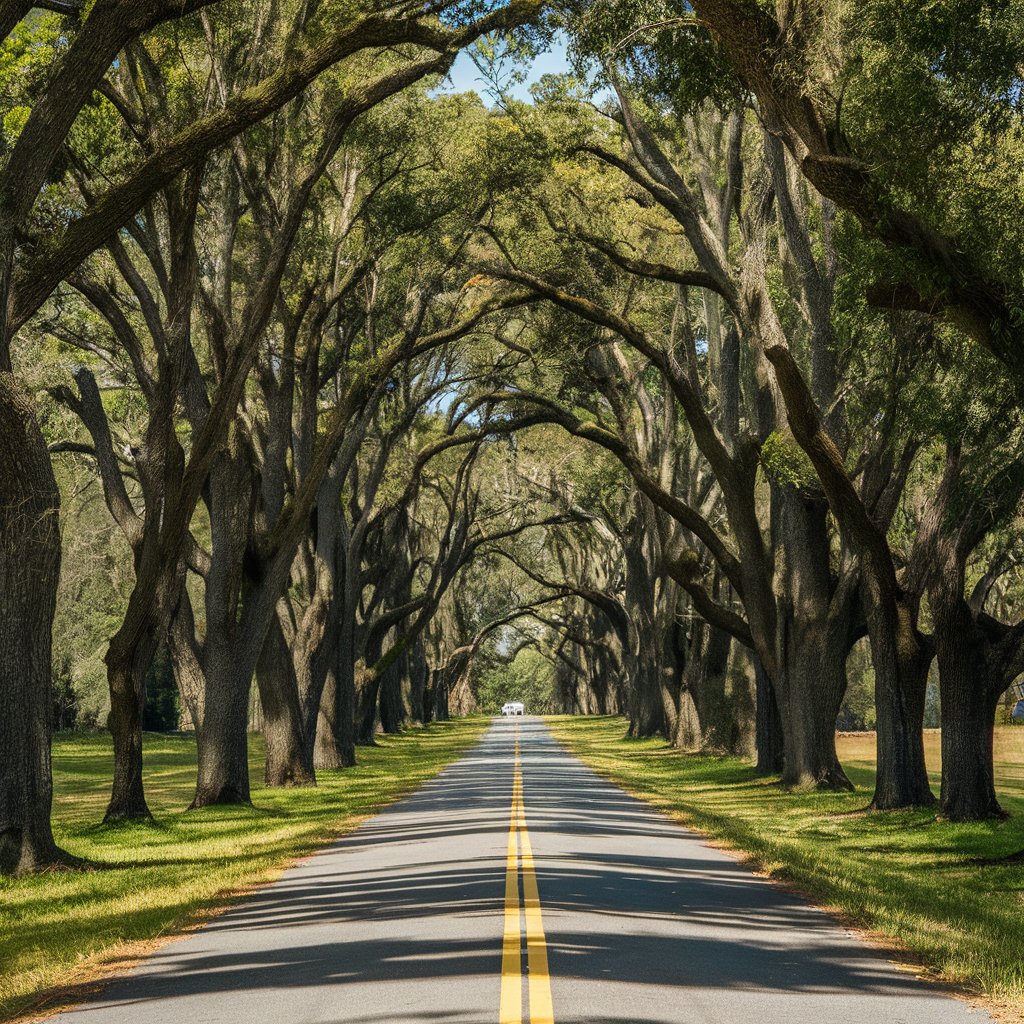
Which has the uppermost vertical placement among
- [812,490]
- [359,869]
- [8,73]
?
[8,73]

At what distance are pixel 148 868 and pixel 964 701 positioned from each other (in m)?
10.7

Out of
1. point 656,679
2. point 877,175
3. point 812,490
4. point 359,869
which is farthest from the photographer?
point 656,679

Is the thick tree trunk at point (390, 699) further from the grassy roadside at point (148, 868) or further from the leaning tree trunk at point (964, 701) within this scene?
the leaning tree trunk at point (964, 701)

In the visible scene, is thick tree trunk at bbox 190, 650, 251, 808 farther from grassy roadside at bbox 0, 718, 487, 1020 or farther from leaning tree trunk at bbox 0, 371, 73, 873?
leaning tree trunk at bbox 0, 371, 73, 873

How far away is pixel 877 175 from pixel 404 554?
145ft

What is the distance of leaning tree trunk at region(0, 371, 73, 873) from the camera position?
568 inches

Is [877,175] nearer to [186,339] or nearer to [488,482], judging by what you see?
[186,339]

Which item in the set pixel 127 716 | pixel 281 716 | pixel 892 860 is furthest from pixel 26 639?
pixel 281 716

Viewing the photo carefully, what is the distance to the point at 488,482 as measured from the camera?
5953 centimetres

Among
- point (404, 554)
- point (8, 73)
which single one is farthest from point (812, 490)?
point (404, 554)

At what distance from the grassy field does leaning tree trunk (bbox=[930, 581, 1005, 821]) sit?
15.4 inches

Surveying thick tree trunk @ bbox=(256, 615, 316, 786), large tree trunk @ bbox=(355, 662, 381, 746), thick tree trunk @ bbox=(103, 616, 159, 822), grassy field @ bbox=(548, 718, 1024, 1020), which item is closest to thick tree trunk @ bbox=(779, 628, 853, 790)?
grassy field @ bbox=(548, 718, 1024, 1020)

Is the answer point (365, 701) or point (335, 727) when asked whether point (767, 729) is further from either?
point (365, 701)

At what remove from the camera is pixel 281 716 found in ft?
92.0
